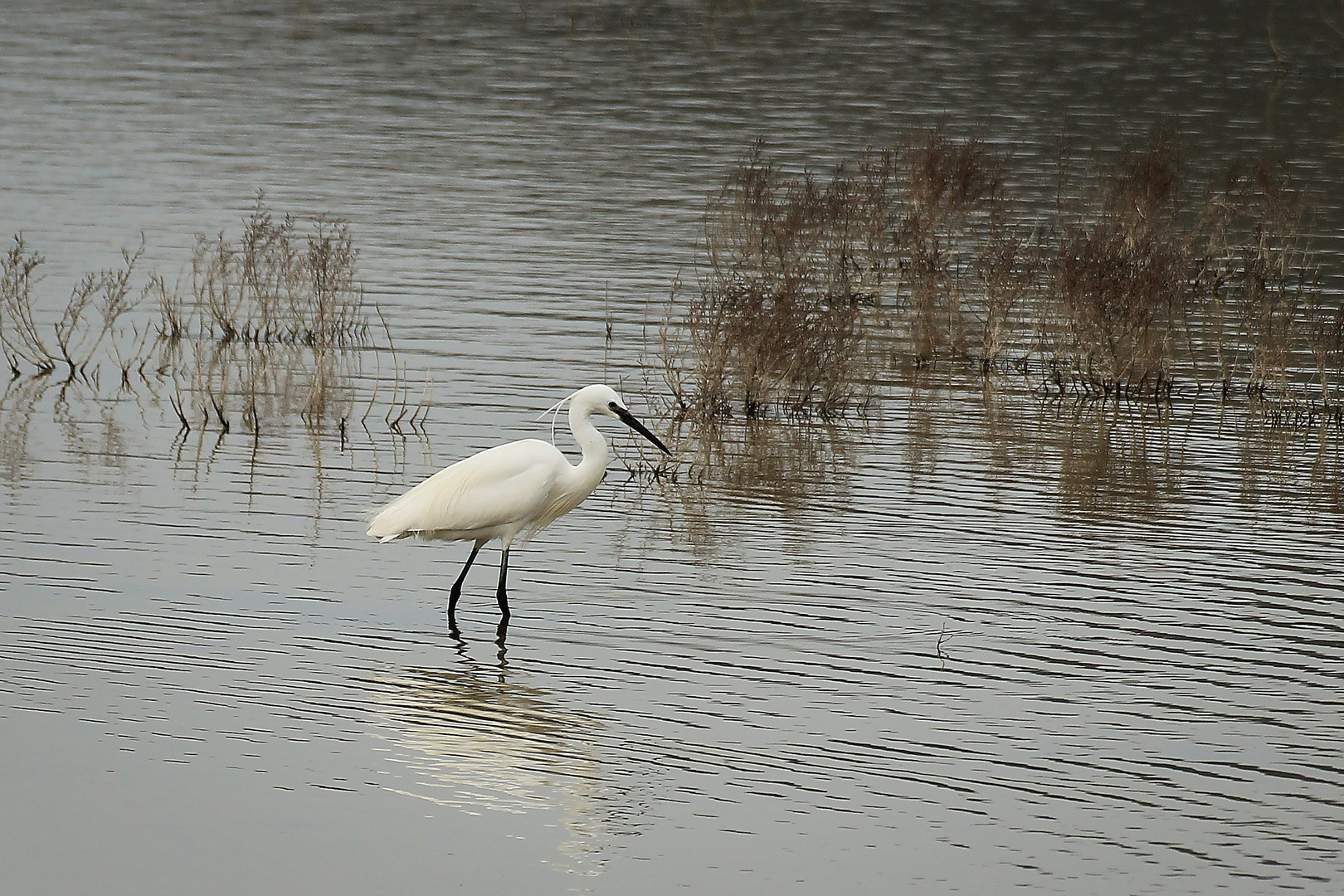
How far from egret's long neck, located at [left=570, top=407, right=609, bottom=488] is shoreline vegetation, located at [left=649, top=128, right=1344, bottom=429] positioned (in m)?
4.42

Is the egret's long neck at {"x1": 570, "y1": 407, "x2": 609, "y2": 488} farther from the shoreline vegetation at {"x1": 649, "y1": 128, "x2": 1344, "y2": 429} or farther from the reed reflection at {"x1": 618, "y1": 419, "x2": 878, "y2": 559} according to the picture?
the shoreline vegetation at {"x1": 649, "y1": 128, "x2": 1344, "y2": 429}

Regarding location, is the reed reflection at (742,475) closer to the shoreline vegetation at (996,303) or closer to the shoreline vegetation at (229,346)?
the shoreline vegetation at (996,303)

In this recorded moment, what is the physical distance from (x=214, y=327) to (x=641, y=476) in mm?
6285

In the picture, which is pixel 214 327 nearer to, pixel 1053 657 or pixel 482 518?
pixel 482 518

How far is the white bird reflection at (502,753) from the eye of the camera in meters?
7.09

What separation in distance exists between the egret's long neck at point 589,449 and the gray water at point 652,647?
0.68m

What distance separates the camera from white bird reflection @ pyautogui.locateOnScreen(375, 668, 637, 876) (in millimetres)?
7086

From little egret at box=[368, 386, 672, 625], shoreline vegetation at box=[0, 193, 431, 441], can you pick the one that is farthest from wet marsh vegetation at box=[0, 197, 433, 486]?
little egret at box=[368, 386, 672, 625]

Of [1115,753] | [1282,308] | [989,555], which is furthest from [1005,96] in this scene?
[1115,753]

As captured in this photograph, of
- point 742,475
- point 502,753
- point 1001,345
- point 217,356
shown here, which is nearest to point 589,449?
point 502,753

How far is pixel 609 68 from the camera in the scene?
39031 mm

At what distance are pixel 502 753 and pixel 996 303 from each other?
33.0 feet

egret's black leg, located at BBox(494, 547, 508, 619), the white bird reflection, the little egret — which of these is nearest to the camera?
the white bird reflection

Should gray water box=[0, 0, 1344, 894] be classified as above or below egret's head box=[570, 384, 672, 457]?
below
